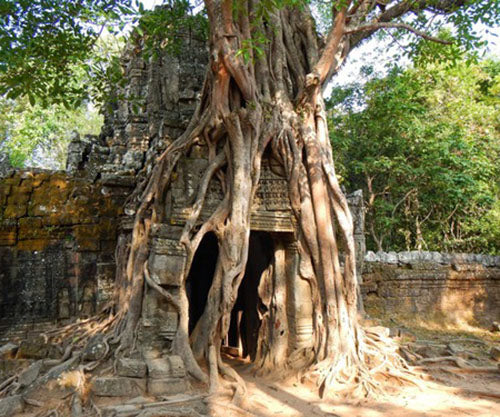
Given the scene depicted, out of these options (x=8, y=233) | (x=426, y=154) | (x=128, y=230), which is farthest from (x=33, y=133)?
(x=426, y=154)

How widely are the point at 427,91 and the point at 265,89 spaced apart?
733 cm

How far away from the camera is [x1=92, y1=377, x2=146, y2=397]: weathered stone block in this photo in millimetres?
3725

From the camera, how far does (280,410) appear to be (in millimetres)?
3965

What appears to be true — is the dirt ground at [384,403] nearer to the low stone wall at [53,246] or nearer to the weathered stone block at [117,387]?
the weathered stone block at [117,387]

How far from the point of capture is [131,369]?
12.8 ft

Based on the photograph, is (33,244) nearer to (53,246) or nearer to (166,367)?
(53,246)

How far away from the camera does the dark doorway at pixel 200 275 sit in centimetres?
676

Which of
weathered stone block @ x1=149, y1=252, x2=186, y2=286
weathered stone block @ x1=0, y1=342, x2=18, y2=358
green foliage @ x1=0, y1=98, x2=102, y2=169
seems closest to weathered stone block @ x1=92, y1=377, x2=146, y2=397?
weathered stone block @ x1=149, y1=252, x2=186, y2=286

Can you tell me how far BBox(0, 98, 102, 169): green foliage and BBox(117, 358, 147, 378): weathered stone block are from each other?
37.2ft

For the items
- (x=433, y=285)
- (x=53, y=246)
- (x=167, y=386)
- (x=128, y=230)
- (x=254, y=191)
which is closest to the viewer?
(x=167, y=386)

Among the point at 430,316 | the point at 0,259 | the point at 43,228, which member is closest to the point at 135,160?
the point at 43,228

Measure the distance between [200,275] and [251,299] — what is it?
1107mm

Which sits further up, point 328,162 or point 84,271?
point 328,162

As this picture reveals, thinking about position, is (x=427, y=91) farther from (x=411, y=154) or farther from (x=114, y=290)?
(x=114, y=290)
